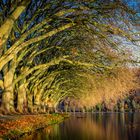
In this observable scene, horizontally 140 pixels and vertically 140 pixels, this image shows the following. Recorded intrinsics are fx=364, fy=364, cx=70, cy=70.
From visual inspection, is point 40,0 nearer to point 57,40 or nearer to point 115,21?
point 115,21

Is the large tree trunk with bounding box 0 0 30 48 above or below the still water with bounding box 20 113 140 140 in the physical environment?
above

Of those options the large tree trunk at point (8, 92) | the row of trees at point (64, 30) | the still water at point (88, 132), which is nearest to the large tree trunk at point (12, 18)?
the row of trees at point (64, 30)

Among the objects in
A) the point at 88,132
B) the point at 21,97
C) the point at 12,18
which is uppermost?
the point at 12,18

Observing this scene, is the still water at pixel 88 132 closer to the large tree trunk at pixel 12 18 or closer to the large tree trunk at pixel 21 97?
the large tree trunk at pixel 12 18

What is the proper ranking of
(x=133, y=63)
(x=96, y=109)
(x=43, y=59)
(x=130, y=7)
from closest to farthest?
(x=130, y=7) → (x=133, y=63) → (x=43, y=59) → (x=96, y=109)


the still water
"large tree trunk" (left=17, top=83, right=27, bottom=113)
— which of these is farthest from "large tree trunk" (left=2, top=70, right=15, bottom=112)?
the still water

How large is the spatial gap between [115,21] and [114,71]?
8786 mm

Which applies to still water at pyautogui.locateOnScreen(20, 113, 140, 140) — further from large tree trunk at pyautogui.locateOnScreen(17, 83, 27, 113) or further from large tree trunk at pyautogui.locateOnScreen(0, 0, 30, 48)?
large tree trunk at pyautogui.locateOnScreen(17, 83, 27, 113)

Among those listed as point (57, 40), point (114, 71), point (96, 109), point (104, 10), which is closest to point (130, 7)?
point (104, 10)

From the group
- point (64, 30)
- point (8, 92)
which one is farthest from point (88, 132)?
point (8, 92)

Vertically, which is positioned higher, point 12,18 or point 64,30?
point 64,30

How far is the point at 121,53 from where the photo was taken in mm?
25266

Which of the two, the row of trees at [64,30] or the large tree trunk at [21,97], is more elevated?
the row of trees at [64,30]

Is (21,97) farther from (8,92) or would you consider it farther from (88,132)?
(88,132)
